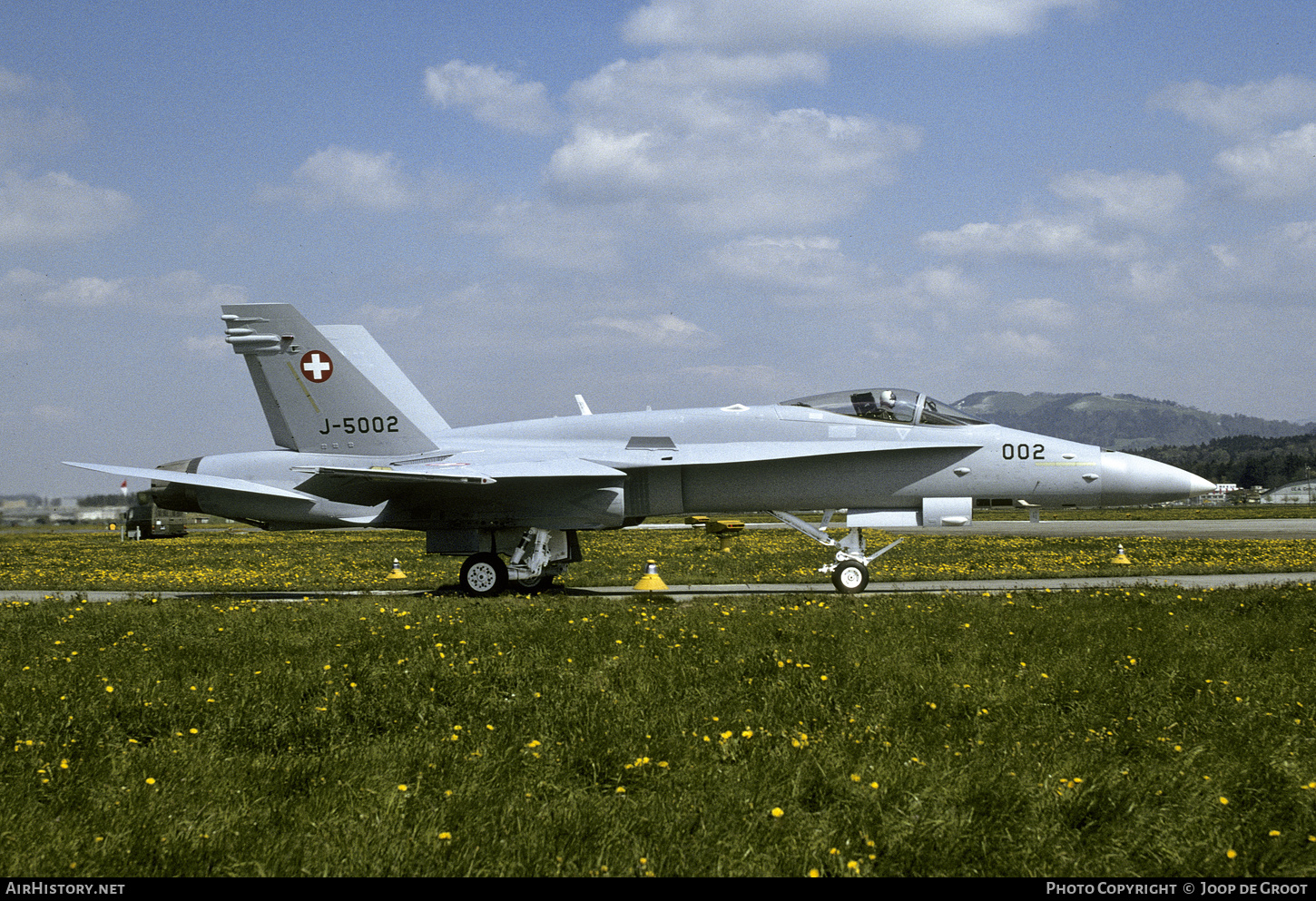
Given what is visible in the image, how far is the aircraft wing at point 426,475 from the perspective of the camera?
541 inches

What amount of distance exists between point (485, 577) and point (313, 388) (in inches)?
160

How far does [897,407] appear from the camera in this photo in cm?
1455

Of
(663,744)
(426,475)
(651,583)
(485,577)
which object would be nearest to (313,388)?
(426,475)

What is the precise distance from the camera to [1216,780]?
491 centimetres

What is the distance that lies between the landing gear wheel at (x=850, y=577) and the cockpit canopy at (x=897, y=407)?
2217 millimetres

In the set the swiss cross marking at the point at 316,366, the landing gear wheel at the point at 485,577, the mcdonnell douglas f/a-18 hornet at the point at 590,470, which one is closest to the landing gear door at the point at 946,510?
the mcdonnell douglas f/a-18 hornet at the point at 590,470

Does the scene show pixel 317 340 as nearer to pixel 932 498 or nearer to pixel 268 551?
pixel 932 498

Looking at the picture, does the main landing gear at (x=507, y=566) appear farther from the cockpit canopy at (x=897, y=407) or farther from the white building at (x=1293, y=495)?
the white building at (x=1293, y=495)

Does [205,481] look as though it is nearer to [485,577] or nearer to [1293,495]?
[485,577]

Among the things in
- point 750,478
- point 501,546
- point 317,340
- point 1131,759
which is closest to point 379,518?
point 501,546

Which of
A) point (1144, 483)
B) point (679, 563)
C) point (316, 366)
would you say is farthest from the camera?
point (679, 563)

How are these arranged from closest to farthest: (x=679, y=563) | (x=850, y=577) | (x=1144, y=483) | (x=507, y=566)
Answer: (x=1144, y=483) → (x=850, y=577) → (x=507, y=566) → (x=679, y=563)

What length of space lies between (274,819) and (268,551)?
2703 cm

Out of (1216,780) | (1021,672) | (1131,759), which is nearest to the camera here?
(1216,780)
